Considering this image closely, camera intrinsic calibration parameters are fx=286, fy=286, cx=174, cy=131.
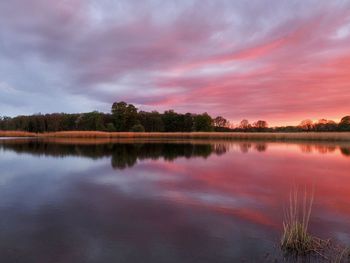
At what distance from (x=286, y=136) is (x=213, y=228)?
37.7 meters

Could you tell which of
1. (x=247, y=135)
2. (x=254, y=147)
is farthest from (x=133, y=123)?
(x=254, y=147)

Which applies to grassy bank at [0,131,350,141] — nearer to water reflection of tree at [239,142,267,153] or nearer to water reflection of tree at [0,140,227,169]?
water reflection of tree at [239,142,267,153]

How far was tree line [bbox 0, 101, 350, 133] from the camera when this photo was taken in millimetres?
62688

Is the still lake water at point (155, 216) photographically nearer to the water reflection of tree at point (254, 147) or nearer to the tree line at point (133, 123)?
the water reflection of tree at point (254, 147)

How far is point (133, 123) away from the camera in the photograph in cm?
6531

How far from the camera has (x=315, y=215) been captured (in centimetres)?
549

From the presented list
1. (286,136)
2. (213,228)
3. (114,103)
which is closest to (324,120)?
(286,136)

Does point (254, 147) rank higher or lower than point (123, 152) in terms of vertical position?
lower

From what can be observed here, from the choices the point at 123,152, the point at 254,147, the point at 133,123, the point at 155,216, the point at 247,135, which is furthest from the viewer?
the point at 133,123

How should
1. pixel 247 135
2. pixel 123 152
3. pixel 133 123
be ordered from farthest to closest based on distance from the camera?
1. pixel 133 123
2. pixel 247 135
3. pixel 123 152

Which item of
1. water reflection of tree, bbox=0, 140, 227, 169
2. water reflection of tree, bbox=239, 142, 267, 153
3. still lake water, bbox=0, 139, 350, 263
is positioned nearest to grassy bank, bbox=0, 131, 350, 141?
water reflection of tree, bbox=239, 142, 267, 153

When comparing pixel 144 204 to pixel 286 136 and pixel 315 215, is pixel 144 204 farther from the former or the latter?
pixel 286 136

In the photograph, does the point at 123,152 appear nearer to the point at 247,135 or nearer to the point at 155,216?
the point at 155,216

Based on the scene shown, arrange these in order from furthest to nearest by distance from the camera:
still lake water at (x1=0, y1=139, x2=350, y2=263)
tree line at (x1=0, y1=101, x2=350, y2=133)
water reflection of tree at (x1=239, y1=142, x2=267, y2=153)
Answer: tree line at (x1=0, y1=101, x2=350, y2=133)
water reflection of tree at (x1=239, y1=142, x2=267, y2=153)
still lake water at (x1=0, y1=139, x2=350, y2=263)
